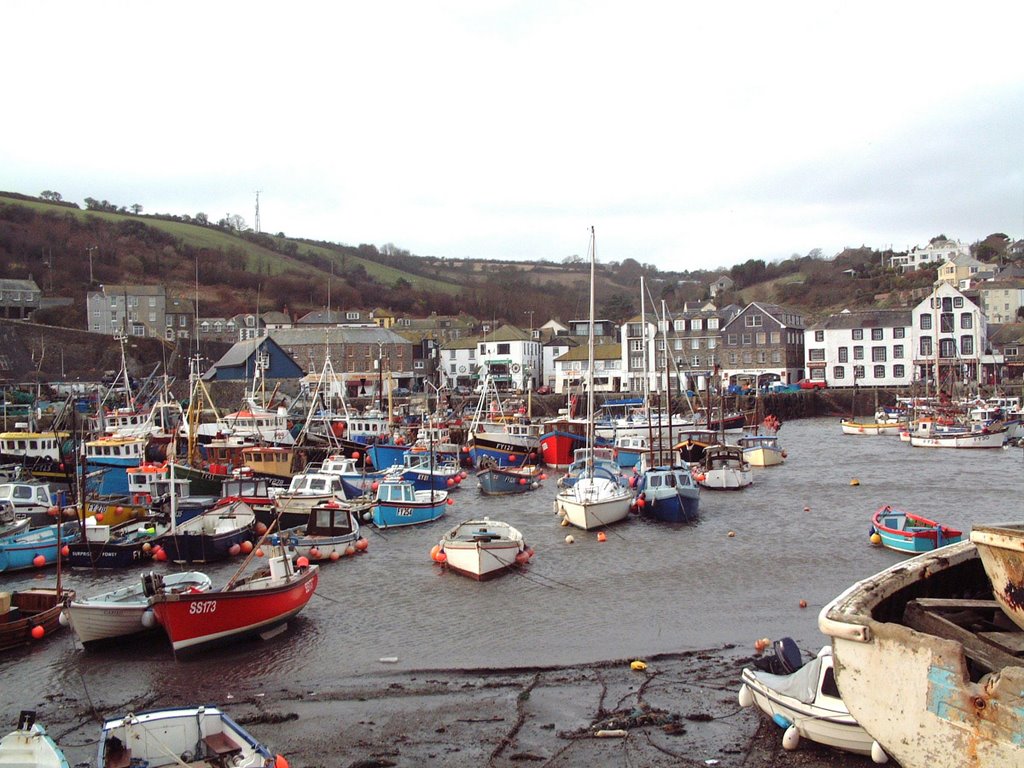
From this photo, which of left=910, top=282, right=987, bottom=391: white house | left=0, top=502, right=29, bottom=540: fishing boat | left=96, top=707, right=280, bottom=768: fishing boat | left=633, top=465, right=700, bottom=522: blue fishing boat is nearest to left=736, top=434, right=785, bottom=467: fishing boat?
left=633, top=465, right=700, bottom=522: blue fishing boat

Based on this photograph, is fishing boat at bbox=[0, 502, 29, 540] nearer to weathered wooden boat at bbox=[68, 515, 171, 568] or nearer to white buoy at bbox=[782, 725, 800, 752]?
weathered wooden boat at bbox=[68, 515, 171, 568]

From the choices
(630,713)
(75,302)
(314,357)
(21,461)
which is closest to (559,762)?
(630,713)

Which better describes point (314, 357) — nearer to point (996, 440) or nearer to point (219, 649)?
point (996, 440)

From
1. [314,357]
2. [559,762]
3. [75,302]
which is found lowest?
[559,762]

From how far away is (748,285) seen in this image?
151500mm

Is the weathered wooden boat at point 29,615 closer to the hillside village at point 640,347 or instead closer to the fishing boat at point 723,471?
the fishing boat at point 723,471

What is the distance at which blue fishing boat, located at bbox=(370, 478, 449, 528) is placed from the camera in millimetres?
32125

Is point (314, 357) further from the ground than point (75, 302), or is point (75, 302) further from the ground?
point (75, 302)

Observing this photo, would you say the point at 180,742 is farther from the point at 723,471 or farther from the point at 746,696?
the point at 723,471

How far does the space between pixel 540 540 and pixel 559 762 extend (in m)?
16.8

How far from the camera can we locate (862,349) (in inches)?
3509

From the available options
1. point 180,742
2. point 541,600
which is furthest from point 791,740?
point 541,600

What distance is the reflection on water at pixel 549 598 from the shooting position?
17.9 m

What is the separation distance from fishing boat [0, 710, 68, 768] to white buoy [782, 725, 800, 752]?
9426mm
